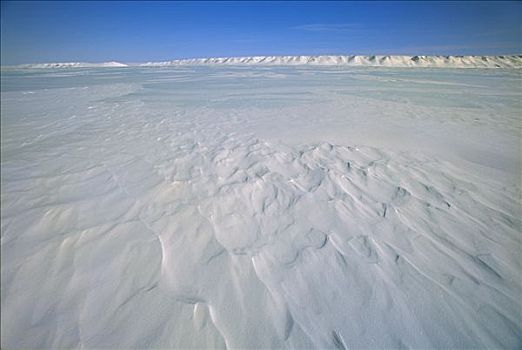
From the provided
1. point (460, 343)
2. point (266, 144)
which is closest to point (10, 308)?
point (460, 343)

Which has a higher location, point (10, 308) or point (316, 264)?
point (10, 308)

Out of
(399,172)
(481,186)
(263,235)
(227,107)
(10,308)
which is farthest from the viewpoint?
(227,107)

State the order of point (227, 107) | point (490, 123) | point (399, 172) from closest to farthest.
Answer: point (399, 172)
point (490, 123)
point (227, 107)

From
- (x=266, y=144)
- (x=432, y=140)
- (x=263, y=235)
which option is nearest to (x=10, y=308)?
(x=263, y=235)

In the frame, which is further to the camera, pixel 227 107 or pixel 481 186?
pixel 227 107

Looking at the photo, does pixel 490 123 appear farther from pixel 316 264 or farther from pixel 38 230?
pixel 38 230

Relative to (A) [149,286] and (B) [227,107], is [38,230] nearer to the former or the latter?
(A) [149,286]
